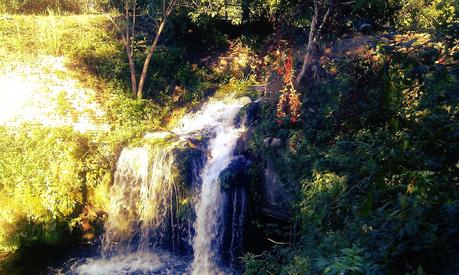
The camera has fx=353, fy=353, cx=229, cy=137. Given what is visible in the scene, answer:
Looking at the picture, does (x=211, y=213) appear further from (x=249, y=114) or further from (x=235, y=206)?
(x=249, y=114)

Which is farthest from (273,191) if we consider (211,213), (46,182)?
(46,182)

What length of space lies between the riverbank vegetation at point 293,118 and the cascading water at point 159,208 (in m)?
0.58

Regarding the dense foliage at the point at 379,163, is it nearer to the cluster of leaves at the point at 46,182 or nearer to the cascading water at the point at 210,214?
the cascading water at the point at 210,214

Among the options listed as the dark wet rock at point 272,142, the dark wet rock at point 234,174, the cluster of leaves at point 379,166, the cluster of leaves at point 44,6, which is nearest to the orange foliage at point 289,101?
the cluster of leaves at point 379,166

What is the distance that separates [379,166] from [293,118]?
405 centimetres

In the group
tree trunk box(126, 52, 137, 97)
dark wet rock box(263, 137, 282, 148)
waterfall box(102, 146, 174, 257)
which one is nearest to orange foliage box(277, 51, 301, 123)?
dark wet rock box(263, 137, 282, 148)

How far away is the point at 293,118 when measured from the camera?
6660mm

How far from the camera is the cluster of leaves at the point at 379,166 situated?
6.80ft

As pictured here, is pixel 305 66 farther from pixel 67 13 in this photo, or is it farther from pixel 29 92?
pixel 67 13

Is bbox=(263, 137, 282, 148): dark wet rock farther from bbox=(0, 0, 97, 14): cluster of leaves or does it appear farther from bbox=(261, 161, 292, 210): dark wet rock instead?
bbox=(0, 0, 97, 14): cluster of leaves

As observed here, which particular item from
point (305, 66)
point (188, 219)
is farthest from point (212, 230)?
point (305, 66)

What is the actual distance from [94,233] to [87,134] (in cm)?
270

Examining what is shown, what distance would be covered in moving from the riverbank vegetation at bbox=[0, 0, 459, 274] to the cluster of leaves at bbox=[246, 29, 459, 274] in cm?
2

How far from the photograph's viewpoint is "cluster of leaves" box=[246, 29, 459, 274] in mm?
2072
